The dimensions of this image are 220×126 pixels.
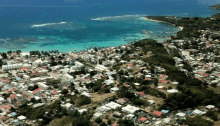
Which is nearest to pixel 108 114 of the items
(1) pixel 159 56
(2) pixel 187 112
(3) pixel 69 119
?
(3) pixel 69 119

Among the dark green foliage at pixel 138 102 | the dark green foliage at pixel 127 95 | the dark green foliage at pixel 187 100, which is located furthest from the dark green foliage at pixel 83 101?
the dark green foliage at pixel 187 100

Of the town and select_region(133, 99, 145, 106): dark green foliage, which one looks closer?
the town

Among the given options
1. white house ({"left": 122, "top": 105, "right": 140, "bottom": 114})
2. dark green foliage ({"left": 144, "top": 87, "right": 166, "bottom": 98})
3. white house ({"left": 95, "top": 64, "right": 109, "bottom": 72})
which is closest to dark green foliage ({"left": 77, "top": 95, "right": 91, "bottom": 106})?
white house ({"left": 122, "top": 105, "right": 140, "bottom": 114})

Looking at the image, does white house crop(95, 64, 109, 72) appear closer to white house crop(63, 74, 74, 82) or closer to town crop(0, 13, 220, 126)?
town crop(0, 13, 220, 126)

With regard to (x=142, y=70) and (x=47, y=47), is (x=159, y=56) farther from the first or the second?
(x=47, y=47)

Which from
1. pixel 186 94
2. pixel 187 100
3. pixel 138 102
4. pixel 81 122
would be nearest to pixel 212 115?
pixel 187 100

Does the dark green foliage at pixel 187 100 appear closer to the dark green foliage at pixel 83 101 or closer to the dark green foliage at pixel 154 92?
the dark green foliage at pixel 154 92

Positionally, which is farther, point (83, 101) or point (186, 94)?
point (83, 101)

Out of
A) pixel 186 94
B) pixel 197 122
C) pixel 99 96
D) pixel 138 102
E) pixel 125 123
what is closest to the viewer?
pixel 197 122

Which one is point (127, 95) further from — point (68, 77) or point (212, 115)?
point (68, 77)

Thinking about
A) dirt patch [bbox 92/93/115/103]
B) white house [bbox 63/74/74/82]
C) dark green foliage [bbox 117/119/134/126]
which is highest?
white house [bbox 63/74/74/82]
